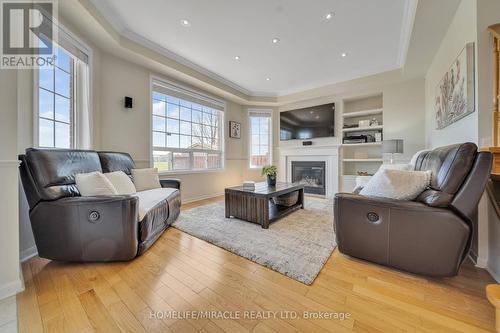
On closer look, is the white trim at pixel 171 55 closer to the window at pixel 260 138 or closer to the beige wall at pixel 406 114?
the window at pixel 260 138

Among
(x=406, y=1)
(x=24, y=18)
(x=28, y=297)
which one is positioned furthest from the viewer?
(x=406, y=1)

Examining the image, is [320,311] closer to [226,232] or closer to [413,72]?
[226,232]

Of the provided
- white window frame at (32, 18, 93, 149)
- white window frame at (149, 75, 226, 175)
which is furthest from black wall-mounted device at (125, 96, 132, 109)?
white window frame at (32, 18, 93, 149)

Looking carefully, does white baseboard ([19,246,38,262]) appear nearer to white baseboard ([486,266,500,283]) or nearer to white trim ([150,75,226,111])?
white trim ([150,75,226,111])

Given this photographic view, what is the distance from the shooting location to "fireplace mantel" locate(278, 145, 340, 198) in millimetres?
4301

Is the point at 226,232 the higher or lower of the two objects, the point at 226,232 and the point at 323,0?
the lower

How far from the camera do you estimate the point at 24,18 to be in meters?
1.65

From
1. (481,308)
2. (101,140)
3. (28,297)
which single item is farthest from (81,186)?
(481,308)

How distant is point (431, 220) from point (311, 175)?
11.5ft

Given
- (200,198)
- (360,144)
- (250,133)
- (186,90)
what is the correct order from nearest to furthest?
1. (186,90)
2. (360,144)
3. (200,198)
4. (250,133)

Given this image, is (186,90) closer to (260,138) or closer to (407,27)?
(260,138)

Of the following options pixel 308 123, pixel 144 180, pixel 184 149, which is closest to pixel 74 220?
pixel 144 180

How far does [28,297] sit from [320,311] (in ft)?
6.00

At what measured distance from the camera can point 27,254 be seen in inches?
66.2
